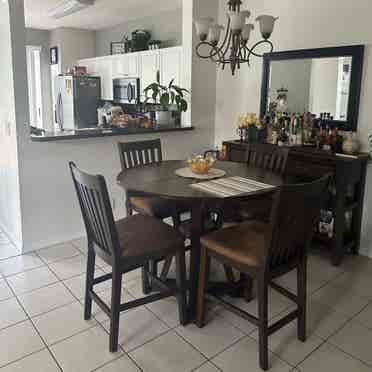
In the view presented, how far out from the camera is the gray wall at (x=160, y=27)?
5.23m

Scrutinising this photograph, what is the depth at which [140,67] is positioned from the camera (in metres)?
5.16

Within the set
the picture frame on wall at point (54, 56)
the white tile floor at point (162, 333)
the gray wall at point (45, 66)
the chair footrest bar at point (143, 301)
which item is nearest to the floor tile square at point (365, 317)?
the white tile floor at point (162, 333)

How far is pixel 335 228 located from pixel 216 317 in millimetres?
1264

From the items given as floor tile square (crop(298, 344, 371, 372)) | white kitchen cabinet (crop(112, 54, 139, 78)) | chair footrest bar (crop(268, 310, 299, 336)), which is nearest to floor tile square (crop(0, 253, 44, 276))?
chair footrest bar (crop(268, 310, 299, 336))

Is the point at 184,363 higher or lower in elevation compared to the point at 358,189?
lower

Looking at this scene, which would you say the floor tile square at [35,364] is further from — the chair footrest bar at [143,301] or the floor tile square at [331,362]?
the floor tile square at [331,362]

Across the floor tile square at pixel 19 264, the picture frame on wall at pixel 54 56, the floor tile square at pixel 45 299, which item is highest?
the picture frame on wall at pixel 54 56

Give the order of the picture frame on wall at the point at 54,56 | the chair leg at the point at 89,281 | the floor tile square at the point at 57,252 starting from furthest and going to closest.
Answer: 1. the picture frame on wall at the point at 54,56
2. the floor tile square at the point at 57,252
3. the chair leg at the point at 89,281

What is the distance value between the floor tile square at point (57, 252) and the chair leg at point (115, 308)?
1.25 metres

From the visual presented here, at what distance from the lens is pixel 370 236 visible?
318 centimetres

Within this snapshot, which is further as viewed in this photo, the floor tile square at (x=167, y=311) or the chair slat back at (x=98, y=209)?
the floor tile square at (x=167, y=311)

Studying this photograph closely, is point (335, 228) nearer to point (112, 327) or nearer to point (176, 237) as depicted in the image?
point (176, 237)

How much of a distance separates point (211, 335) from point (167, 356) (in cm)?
30

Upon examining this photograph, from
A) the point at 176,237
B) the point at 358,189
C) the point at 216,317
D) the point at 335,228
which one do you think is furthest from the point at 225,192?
the point at 358,189
